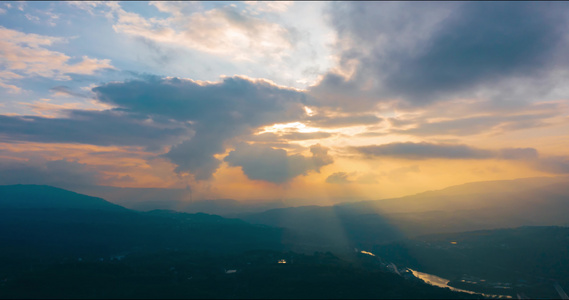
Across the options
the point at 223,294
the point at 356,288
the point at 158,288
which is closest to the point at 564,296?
the point at 356,288

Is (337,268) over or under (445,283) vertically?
over

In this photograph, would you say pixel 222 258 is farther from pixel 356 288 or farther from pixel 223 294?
A: pixel 356 288

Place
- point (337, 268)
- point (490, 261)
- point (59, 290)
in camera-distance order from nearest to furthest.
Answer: point (59, 290), point (337, 268), point (490, 261)

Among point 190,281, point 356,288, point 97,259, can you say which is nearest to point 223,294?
point 190,281

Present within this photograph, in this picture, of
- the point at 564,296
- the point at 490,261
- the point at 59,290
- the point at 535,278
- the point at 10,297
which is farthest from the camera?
the point at 490,261

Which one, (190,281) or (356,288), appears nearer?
(356,288)

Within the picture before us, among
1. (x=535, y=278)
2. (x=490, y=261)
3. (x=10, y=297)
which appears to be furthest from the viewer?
(x=490, y=261)

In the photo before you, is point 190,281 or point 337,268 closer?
point 190,281

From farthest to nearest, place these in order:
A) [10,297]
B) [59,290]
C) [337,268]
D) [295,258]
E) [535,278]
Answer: [295,258], [535,278], [337,268], [59,290], [10,297]

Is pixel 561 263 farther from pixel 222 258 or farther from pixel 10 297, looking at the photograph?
pixel 10 297
